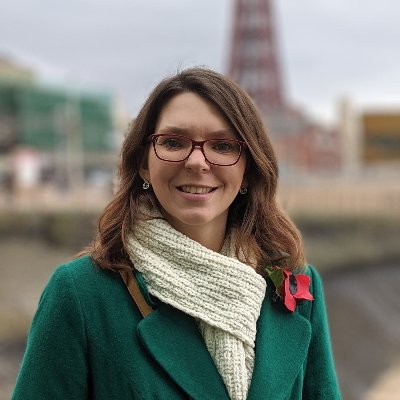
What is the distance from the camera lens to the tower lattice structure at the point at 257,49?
3912 centimetres

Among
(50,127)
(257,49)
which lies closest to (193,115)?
(50,127)

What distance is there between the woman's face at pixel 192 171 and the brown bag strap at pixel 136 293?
0.11m

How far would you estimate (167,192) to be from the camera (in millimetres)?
1241

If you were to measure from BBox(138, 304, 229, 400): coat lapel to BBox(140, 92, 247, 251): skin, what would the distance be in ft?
0.47

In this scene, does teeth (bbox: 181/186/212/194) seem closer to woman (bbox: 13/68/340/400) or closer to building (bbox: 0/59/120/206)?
woman (bbox: 13/68/340/400)

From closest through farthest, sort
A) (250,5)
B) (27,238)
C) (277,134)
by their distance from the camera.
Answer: (27,238)
(277,134)
(250,5)

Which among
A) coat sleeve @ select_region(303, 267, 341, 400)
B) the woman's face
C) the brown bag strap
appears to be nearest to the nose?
the woman's face

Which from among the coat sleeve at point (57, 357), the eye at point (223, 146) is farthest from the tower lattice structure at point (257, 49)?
the coat sleeve at point (57, 357)

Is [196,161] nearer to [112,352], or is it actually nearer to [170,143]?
[170,143]

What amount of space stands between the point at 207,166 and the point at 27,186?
1772 cm

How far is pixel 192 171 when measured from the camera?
1229mm

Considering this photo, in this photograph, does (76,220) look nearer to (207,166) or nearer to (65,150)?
(207,166)

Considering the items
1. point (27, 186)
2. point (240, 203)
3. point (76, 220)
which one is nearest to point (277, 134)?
point (27, 186)

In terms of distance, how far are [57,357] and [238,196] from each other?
1.34ft
